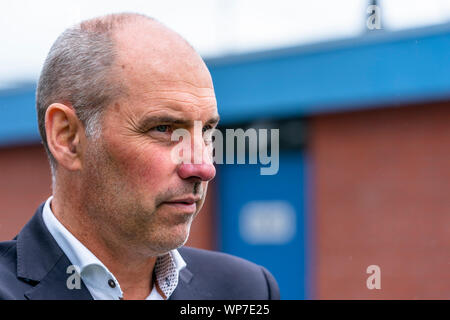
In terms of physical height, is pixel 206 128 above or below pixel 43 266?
above

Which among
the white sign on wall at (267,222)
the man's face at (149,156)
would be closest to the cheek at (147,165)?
the man's face at (149,156)

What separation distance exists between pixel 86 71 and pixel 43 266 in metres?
0.65

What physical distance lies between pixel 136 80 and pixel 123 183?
33 centimetres

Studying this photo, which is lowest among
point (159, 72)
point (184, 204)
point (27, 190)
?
→ point (27, 190)

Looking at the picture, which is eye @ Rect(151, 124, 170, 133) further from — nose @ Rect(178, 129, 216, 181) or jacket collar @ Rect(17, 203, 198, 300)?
jacket collar @ Rect(17, 203, 198, 300)

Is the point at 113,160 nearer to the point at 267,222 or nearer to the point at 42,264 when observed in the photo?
the point at 42,264

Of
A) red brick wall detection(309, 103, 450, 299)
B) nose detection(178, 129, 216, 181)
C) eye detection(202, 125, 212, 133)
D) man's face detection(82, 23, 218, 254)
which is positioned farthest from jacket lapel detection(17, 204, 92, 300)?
red brick wall detection(309, 103, 450, 299)

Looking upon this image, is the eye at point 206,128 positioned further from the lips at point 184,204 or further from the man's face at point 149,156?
the lips at point 184,204

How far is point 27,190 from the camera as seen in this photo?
31.6 feet

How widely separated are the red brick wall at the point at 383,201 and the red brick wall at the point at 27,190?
164cm

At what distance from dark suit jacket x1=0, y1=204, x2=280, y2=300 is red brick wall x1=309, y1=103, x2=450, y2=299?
4992 mm

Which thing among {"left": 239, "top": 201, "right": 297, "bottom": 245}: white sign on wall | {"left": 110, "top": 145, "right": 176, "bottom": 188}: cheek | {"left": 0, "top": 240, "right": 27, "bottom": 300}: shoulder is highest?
{"left": 110, "top": 145, "right": 176, "bottom": 188}: cheek

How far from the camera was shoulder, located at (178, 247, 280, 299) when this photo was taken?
241 cm

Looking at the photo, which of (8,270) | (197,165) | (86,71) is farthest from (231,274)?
(86,71)
